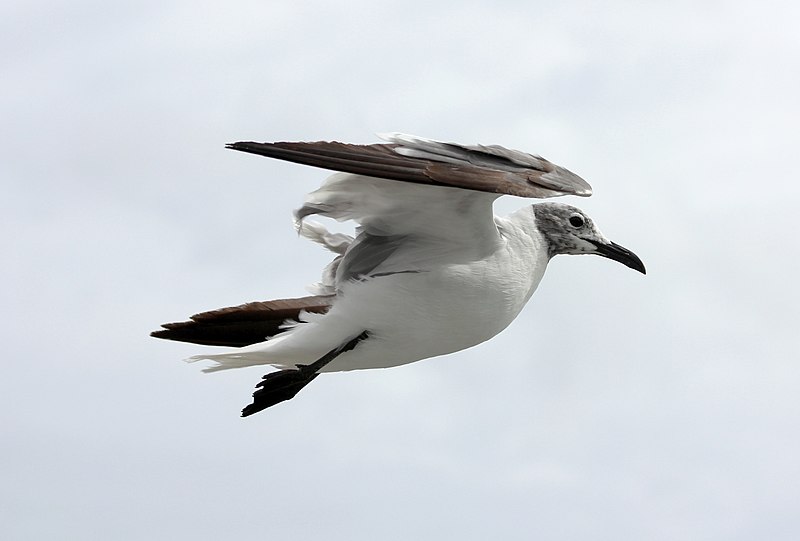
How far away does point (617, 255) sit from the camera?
14.8 m

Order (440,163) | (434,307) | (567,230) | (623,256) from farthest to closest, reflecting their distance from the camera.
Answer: (623,256), (567,230), (434,307), (440,163)

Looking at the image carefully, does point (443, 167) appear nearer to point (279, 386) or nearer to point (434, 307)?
point (434, 307)

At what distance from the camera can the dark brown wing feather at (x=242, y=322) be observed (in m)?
13.7

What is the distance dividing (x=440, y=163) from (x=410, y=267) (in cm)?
149

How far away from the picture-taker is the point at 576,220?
47.1ft

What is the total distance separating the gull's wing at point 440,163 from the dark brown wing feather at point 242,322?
2.14 meters

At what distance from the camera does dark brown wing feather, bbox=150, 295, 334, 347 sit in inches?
540

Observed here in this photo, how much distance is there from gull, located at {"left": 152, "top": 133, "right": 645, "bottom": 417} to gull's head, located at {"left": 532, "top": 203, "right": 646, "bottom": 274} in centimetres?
1

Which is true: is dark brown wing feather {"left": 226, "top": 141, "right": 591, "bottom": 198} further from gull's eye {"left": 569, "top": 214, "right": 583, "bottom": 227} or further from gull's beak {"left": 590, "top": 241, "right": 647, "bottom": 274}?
gull's beak {"left": 590, "top": 241, "right": 647, "bottom": 274}

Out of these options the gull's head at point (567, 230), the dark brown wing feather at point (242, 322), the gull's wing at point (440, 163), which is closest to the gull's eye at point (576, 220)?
the gull's head at point (567, 230)

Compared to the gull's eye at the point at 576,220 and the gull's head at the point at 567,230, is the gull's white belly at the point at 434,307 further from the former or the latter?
the gull's eye at the point at 576,220

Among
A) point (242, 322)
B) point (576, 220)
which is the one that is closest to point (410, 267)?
point (242, 322)

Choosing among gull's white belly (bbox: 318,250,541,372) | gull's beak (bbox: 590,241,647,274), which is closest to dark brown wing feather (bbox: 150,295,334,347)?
gull's white belly (bbox: 318,250,541,372)

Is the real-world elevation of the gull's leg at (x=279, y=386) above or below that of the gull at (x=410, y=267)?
below
